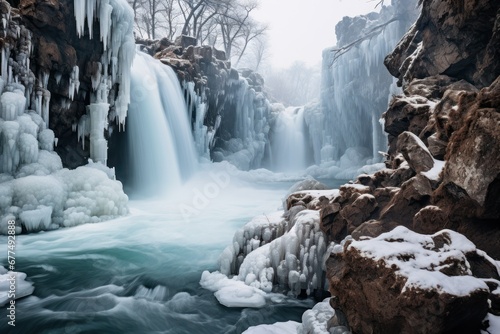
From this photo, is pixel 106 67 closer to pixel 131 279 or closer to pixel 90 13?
pixel 90 13

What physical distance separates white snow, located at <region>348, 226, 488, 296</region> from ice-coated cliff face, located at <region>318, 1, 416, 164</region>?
19728 millimetres

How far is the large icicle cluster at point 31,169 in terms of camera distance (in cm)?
739

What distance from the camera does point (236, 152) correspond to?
2212cm

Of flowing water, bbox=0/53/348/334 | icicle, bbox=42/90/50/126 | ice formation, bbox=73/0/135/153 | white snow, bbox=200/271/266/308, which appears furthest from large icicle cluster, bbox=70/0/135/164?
white snow, bbox=200/271/266/308

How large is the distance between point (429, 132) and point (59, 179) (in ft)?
28.2

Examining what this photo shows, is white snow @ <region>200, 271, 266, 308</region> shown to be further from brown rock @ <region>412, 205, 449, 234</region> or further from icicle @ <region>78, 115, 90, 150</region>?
icicle @ <region>78, 115, 90, 150</region>

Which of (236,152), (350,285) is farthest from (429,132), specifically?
(236,152)

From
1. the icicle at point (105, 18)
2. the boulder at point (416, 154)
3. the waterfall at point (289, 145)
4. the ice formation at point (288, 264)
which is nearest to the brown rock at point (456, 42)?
the boulder at point (416, 154)

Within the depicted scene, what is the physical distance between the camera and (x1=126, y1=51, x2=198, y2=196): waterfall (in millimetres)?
13891

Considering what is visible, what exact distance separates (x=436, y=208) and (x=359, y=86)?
2124cm

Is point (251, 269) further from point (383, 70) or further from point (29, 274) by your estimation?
point (383, 70)

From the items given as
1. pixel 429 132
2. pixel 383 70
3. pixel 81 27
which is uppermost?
pixel 383 70

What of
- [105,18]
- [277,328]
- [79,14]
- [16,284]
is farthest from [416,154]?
[105,18]

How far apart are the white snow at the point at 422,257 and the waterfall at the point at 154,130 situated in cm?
1256
